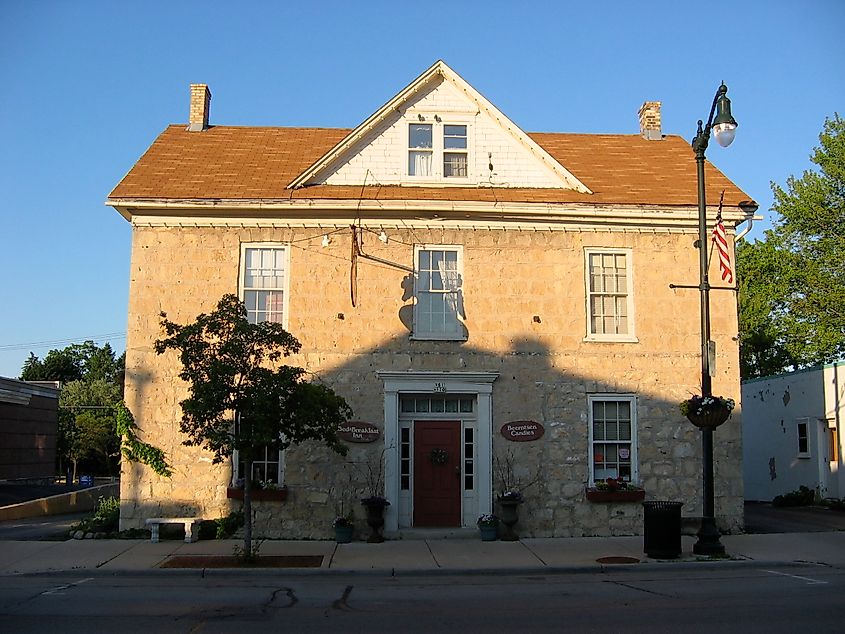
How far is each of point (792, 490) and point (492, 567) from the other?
1464cm

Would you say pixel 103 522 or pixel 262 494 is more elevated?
pixel 262 494

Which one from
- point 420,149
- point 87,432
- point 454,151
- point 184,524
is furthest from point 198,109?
point 87,432

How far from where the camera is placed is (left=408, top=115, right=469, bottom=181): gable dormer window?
59.6 ft

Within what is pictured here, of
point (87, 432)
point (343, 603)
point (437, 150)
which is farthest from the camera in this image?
point (87, 432)

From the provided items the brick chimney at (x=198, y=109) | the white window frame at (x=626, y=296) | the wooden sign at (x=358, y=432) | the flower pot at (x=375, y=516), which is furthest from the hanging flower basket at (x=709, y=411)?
the brick chimney at (x=198, y=109)

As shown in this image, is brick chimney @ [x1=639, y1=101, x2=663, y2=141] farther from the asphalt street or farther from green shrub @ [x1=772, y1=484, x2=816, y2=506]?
the asphalt street

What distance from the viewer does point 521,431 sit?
1683 cm

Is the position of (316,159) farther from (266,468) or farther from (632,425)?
(632,425)

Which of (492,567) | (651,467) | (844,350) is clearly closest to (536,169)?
(651,467)

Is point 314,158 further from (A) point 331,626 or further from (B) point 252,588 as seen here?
(A) point 331,626

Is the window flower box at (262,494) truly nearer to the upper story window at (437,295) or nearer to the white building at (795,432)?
the upper story window at (437,295)

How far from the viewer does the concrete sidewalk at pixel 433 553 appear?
43.1 ft

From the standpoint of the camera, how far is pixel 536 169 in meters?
18.0

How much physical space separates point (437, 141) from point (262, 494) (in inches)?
319
